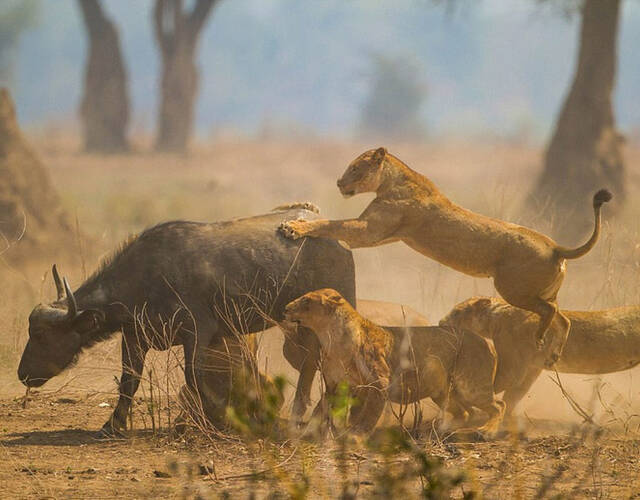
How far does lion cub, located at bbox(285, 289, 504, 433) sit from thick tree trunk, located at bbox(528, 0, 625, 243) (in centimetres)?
1139

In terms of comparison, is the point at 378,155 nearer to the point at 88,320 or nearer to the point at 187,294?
the point at 187,294

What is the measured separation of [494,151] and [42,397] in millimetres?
38806

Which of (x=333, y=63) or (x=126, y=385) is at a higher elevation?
(x=333, y=63)

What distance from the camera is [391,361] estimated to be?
7.02 meters

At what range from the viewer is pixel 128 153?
35344 mm

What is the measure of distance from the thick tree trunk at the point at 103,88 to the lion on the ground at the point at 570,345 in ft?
94.3

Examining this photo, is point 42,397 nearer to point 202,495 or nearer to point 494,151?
point 202,495

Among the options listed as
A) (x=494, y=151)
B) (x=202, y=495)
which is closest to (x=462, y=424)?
(x=202, y=495)

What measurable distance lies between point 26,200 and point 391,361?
27.4ft

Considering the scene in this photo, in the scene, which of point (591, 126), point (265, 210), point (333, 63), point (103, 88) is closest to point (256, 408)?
point (591, 126)

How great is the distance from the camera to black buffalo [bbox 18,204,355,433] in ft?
23.5

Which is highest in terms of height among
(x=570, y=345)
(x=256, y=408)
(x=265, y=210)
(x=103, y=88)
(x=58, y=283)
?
(x=103, y=88)

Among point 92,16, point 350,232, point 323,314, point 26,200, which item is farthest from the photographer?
point 92,16

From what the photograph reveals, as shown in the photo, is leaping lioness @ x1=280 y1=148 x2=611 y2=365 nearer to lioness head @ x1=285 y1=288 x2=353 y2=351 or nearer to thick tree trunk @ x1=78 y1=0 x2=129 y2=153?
lioness head @ x1=285 y1=288 x2=353 y2=351
